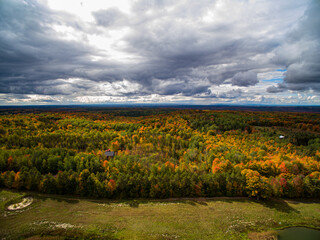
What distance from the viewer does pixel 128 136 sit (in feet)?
491

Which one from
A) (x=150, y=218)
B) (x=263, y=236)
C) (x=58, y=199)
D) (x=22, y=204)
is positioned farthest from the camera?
(x=58, y=199)

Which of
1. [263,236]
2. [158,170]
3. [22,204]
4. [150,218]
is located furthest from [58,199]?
[263,236]

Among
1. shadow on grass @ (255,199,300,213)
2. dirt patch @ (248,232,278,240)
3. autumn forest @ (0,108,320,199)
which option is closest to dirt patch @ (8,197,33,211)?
autumn forest @ (0,108,320,199)

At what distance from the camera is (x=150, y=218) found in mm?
48844

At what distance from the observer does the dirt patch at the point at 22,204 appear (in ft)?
174

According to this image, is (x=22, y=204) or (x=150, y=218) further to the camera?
(x=22, y=204)

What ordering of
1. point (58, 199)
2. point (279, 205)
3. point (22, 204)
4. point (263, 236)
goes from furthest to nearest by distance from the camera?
point (58, 199) < point (279, 205) < point (22, 204) < point (263, 236)

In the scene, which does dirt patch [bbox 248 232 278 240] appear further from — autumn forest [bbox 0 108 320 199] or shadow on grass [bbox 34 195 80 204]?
shadow on grass [bbox 34 195 80 204]

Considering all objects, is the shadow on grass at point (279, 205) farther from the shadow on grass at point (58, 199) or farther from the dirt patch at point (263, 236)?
the shadow on grass at point (58, 199)

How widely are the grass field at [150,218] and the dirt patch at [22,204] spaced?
1636 mm

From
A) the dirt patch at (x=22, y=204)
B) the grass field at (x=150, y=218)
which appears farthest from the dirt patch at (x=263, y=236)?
the dirt patch at (x=22, y=204)

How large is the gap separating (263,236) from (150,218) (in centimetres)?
3164

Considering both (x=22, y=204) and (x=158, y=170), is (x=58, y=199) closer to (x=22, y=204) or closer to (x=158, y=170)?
(x=22, y=204)

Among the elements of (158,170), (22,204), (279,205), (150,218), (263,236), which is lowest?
(279,205)
